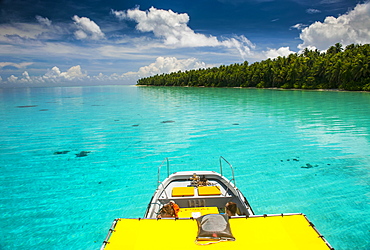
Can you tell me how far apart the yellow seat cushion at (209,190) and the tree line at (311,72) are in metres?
92.0

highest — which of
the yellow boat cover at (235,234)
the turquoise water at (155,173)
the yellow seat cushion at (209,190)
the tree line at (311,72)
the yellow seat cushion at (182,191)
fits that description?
the tree line at (311,72)

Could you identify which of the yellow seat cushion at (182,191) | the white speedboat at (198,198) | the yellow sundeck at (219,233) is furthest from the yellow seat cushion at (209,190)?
the yellow sundeck at (219,233)

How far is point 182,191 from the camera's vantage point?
995 cm

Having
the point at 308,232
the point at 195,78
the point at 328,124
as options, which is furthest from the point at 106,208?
the point at 195,78

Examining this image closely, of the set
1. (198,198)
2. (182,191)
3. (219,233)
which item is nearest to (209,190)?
(198,198)

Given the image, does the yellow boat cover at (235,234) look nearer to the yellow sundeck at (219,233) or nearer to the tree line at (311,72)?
the yellow sundeck at (219,233)

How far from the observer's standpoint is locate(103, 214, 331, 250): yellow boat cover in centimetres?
525

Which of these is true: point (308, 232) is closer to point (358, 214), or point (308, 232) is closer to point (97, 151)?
point (358, 214)

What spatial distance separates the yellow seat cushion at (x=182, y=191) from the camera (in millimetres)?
9648

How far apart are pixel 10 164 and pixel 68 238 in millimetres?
12633

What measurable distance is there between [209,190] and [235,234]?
439cm

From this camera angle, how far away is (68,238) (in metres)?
9.81

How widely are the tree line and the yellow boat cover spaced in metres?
94.4

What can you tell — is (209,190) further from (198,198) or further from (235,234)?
(235,234)
